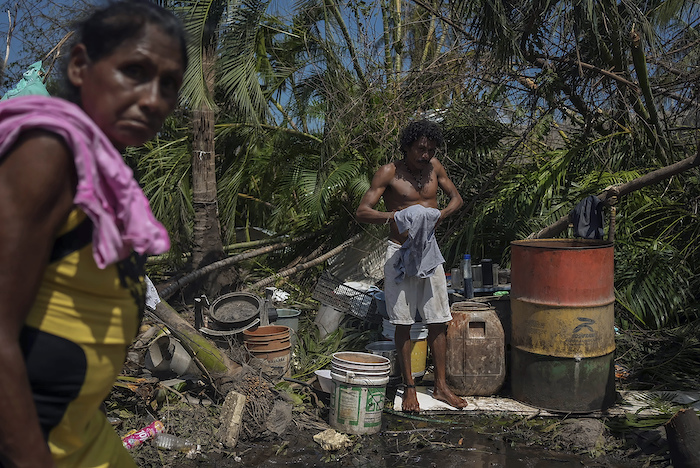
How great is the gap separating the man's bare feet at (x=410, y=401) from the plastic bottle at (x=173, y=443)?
5.50ft

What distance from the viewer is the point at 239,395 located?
4512 mm

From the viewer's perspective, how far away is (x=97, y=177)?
1.05m

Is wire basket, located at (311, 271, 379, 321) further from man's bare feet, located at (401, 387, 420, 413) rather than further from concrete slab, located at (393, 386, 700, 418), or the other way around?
man's bare feet, located at (401, 387, 420, 413)

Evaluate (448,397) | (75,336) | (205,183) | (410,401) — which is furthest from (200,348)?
A: (75,336)

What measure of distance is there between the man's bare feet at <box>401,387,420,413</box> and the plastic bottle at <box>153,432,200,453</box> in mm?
1676

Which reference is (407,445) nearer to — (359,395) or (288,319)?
(359,395)

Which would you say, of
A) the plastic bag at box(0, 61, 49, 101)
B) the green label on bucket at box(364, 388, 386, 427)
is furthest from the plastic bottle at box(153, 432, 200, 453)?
the plastic bag at box(0, 61, 49, 101)

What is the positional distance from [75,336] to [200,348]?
3.75 meters

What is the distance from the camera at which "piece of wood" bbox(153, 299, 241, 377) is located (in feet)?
15.4

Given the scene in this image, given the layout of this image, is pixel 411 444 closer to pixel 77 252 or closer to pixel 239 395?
pixel 239 395

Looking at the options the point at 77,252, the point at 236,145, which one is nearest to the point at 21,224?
the point at 77,252

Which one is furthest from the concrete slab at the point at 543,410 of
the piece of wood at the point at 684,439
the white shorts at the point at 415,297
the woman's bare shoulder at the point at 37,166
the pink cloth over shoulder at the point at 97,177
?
the woman's bare shoulder at the point at 37,166

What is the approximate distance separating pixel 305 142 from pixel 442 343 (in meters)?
4.69

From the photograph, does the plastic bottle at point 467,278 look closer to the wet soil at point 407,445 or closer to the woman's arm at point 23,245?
the wet soil at point 407,445
